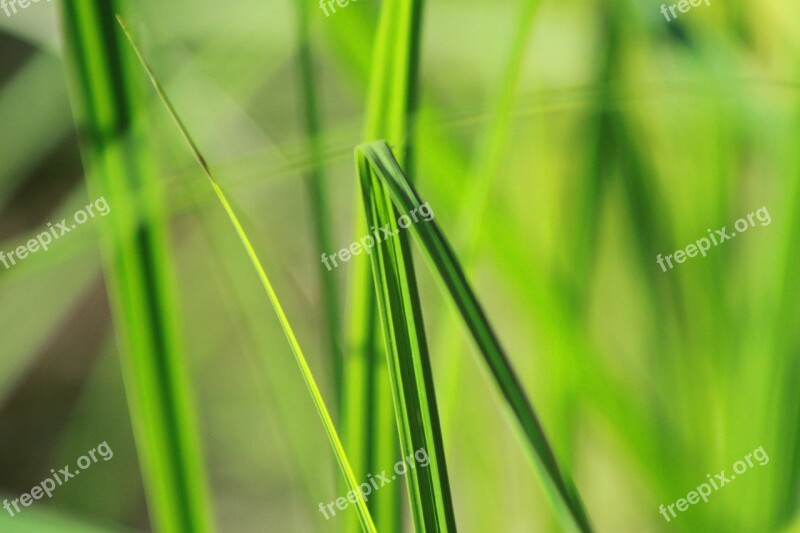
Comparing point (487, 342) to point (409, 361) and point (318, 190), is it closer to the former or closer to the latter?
point (409, 361)

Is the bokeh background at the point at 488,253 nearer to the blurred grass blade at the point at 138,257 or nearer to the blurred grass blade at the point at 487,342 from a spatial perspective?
the blurred grass blade at the point at 138,257

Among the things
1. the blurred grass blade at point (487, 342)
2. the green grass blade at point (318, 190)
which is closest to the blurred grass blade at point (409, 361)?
the blurred grass blade at point (487, 342)

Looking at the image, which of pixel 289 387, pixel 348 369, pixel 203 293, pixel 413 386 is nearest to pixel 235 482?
pixel 203 293

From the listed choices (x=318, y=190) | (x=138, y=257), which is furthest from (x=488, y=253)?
(x=138, y=257)

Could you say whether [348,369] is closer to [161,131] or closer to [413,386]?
[413,386]

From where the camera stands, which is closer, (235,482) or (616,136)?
(616,136)
